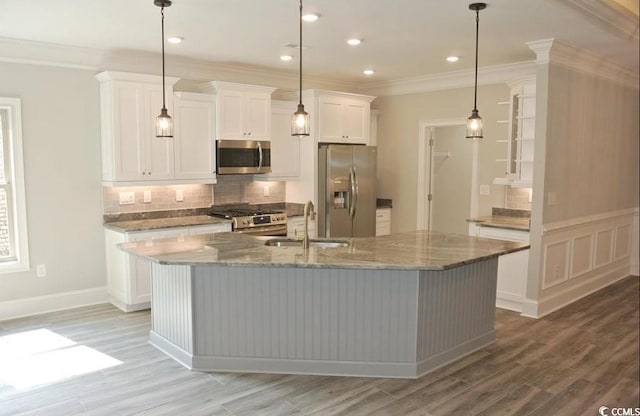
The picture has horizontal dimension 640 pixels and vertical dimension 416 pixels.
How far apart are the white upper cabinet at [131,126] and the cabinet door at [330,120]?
1919mm

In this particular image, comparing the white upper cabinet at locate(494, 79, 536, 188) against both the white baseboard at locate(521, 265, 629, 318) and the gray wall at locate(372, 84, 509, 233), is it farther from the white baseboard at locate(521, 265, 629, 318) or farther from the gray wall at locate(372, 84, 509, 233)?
the white baseboard at locate(521, 265, 629, 318)

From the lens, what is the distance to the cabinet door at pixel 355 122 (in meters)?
6.85

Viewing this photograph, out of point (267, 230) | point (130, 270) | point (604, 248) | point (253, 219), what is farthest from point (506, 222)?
point (130, 270)

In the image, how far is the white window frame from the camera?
494cm

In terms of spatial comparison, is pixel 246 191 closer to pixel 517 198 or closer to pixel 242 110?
pixel 242 110

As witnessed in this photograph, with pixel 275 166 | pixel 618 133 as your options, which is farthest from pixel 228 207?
pixel 618 133

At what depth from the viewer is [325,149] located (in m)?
6.56

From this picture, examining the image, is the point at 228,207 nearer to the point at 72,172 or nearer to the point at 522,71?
the point at 72,172

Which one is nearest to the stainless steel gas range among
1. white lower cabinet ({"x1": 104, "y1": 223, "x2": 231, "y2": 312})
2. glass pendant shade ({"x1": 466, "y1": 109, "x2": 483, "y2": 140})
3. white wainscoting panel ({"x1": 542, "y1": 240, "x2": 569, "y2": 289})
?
white lower cabinet ({"x1": 104, "y1": 223, "x2": 231, "y2": 312})

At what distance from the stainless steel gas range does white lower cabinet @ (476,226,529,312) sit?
7.71 ft

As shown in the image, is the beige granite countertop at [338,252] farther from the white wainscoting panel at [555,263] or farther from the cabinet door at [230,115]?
the cabinet door at [230,115]

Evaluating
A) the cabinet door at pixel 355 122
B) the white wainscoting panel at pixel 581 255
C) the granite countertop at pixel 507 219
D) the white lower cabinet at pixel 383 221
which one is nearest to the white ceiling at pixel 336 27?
the cabinet door at pixel 355 122

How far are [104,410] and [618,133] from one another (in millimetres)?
6340

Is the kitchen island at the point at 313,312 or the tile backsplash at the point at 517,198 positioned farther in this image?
the tile backsplash at the point at 517,198
